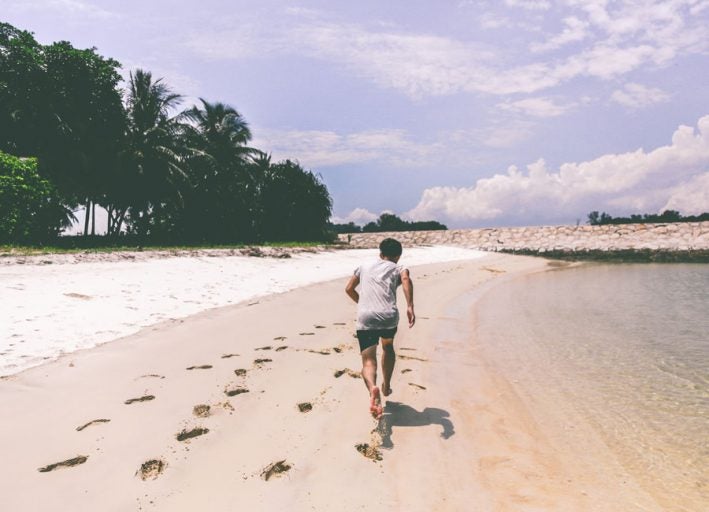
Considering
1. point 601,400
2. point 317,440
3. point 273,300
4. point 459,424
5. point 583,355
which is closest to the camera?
point 317,440

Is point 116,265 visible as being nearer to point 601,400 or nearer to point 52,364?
point 52,364

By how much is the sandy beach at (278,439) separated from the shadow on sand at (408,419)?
0.02m

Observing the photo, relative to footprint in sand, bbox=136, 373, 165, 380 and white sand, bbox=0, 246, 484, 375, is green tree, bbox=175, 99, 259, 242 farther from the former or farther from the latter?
footprint in sand, bbox=136, 373, 165, 380

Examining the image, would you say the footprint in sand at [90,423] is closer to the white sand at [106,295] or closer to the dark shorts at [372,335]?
the white sand at [106,295]

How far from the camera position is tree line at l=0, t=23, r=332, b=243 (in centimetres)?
2498

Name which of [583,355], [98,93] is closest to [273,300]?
[583,355]

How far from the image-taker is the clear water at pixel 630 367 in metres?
3.96

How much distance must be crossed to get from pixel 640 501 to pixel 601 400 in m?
2.32

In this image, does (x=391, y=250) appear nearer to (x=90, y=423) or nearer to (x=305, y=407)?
(x=305, y=407)

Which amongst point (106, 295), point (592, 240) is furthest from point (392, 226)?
point (106, 295)

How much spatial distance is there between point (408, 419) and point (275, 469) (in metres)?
1.61

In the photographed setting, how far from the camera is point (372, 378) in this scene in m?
4.24

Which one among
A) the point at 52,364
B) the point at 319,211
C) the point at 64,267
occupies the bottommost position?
the point at 52,364

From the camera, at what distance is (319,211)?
39.0 m
